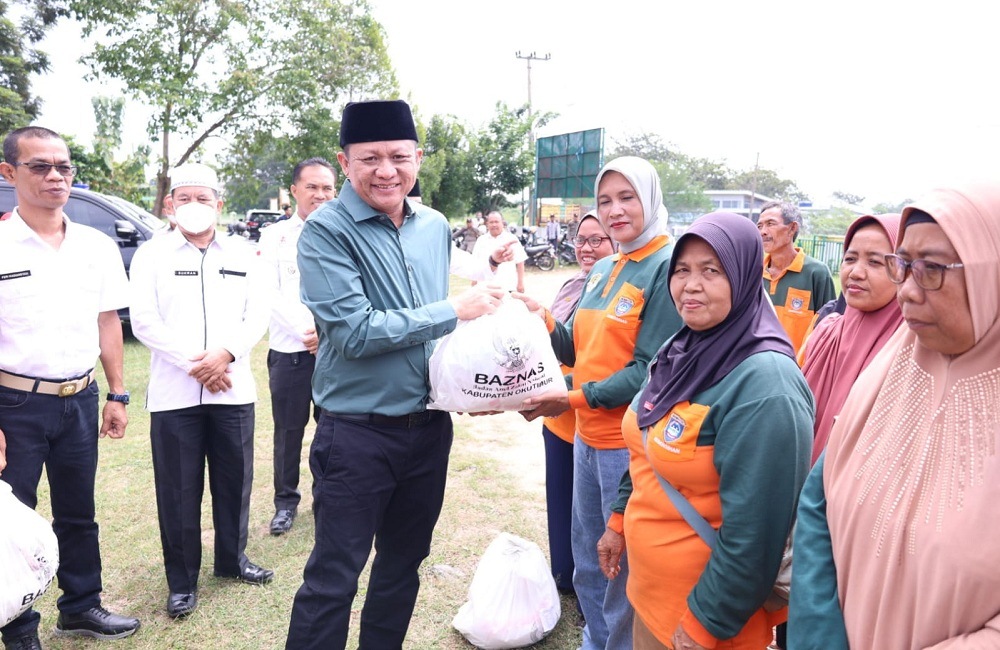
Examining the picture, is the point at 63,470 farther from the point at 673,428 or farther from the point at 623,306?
the point at 673,428

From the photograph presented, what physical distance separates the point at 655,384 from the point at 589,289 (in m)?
0.85

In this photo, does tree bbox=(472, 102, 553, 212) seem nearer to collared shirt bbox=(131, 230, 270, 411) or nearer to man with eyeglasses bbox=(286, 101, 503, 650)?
collared shirt bbox=(131, 230, 270, 411)

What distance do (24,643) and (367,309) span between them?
2054 mm

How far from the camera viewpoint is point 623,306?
235 cm

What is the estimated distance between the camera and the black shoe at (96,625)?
282 cm

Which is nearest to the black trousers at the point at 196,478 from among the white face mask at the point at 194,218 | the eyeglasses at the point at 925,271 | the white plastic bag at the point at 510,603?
the white face mask at the point at 194,218

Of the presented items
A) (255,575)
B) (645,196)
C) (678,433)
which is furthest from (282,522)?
(678,433)

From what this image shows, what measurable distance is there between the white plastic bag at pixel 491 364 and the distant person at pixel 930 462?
1029mm

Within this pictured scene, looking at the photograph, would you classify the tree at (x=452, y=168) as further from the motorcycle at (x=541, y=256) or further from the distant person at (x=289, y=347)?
the distant person at (x=289, y=347)

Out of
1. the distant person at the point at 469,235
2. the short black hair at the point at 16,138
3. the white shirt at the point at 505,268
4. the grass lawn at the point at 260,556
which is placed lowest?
the grass lawn at the point at 260,556

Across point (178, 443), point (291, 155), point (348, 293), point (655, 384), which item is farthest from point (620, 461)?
point (291, 155)

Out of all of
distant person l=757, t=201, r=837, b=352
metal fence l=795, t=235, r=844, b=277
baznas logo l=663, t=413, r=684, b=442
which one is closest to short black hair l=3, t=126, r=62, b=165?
baznas logo l=663, t=413, r=684, b=442

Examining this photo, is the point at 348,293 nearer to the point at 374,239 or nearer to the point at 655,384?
the point at 374,239

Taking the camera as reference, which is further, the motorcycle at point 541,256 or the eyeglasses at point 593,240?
the motorcycle at point 541,256
